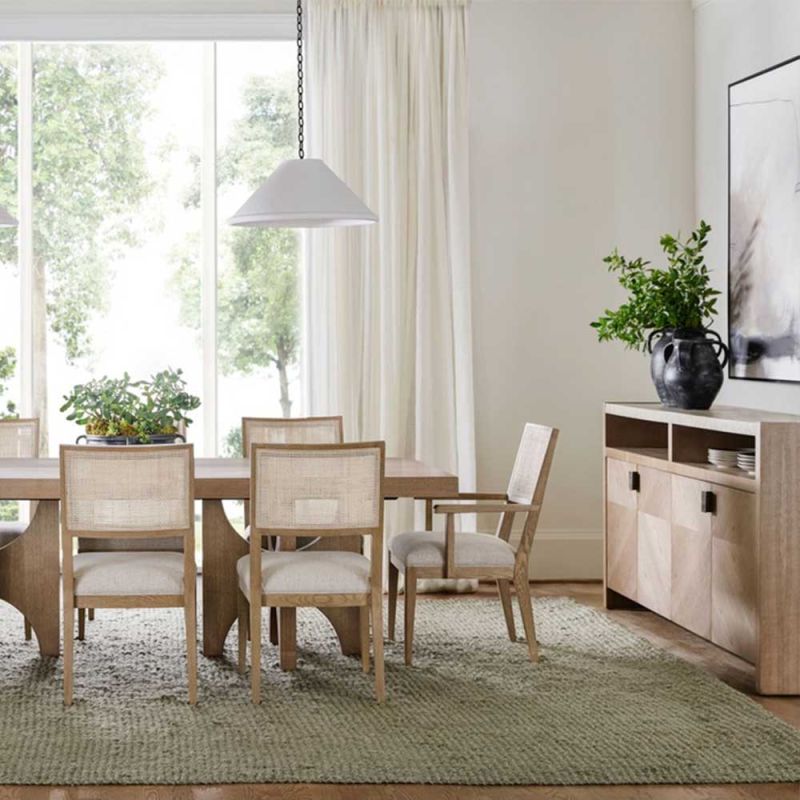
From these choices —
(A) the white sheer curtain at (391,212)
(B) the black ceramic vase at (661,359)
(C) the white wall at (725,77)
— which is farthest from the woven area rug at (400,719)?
(A) the white sheer curtain at (391,212)

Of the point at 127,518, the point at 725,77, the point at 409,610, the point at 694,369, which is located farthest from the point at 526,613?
the point at 725,77

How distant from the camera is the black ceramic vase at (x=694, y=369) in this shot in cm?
489

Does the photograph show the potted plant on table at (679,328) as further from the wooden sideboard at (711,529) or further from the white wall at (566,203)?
the white wall at (566,203)

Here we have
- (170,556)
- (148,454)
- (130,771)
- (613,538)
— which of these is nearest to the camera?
(130,771)

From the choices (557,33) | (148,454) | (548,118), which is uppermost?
(557,33)

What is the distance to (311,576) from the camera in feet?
13.4

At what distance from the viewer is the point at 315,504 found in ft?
13.2

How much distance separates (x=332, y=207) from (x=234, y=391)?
7.84ft

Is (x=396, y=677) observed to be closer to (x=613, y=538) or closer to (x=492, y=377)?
(x=613, y=538)

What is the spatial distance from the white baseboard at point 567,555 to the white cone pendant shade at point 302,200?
264cm

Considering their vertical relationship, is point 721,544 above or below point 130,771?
above

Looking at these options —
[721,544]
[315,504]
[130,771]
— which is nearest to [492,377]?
[721,544]

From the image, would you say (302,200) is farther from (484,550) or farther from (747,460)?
(747,460)

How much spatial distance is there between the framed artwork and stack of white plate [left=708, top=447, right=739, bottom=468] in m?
0.75
